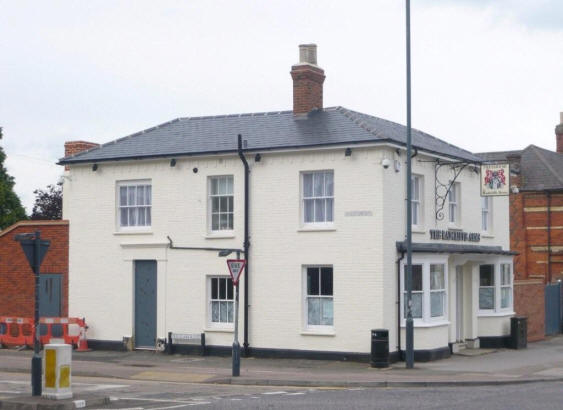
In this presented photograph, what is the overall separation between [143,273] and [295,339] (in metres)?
5.39

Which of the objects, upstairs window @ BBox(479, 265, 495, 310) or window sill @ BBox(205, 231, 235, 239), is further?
upstairs window @ BBox(479, 265, 495, 310)

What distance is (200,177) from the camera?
27.9 meters

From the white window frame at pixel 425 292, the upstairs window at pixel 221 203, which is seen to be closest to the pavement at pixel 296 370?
the white window frame at pixel 425 292

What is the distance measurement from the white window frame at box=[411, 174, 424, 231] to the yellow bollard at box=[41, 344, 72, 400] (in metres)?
12.6

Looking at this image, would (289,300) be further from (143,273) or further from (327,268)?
(143,273)

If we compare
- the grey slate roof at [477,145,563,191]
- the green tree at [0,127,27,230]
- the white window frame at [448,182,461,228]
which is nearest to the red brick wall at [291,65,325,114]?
the white window frame at [448,182,461,228]

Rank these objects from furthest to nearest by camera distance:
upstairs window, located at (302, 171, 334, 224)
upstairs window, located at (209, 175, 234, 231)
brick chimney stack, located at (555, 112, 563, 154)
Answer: brick chimney stack, located at (555, 112, 563, 154)
upstairs window, located at (209, 175, 234, 231)
upstairs window, located at (302, 171, 334, 224)

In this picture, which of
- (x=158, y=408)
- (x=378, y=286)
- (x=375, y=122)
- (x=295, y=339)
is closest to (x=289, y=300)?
(x=295, y=339)

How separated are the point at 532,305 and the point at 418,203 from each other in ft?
29.7

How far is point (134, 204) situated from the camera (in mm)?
29016

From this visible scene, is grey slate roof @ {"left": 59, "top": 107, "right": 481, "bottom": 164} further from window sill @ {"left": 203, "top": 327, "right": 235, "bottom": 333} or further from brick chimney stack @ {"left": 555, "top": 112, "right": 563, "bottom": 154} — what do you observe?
brick chimney stack @ {"left": 555, "top": 112, "right": 563, "bottom": 154}

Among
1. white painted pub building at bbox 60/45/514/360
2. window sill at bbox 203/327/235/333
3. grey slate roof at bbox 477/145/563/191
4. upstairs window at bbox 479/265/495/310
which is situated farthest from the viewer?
grey slate roof at bbox 477/145/563/191

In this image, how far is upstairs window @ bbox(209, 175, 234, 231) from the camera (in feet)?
90.7

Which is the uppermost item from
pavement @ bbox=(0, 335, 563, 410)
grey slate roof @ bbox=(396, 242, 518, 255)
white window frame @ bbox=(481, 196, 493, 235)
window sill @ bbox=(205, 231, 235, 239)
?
white window frame @ bbox=(481, 196, 493, 235)
